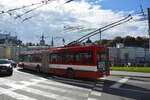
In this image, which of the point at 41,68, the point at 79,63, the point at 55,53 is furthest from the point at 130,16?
the point at 41,68

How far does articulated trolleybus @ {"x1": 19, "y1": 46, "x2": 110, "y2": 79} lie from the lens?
10.6 meters

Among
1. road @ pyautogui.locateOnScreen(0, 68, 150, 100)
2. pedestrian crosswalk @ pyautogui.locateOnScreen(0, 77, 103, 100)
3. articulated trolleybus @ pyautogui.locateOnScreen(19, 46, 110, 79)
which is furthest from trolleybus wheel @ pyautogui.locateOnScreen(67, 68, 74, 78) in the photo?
pedestrian crosswalk @ pyautogui.locateOnScreen(0, 77, 103, 100)

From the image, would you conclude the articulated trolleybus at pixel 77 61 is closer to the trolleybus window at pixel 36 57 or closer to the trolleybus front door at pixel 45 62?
the trolleybus front door at pixel 45 62

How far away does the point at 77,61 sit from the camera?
38.5 feet

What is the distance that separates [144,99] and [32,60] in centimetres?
1455

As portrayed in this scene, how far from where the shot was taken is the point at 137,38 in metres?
93.6

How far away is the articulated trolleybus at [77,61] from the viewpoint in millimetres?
10648

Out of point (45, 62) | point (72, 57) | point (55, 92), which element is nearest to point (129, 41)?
point (45, 62)

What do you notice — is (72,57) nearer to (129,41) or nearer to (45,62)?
(45,62)

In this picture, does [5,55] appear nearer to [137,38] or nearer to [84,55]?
[84,55]

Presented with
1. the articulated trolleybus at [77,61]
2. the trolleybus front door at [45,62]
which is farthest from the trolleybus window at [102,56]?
the trolleybus front door at [45,62]

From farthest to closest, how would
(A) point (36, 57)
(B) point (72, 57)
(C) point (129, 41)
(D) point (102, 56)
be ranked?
1. (C) point (129, 41)
2. (A) point (36, 57)
3. (B) point (72, 57)
4. (D) point (102, 56)

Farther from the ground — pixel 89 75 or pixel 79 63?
pixel 79 63

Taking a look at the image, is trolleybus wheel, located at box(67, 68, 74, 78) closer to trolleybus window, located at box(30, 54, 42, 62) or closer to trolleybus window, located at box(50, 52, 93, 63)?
trolleybus window, located at box(50, 52, 93, 63)
